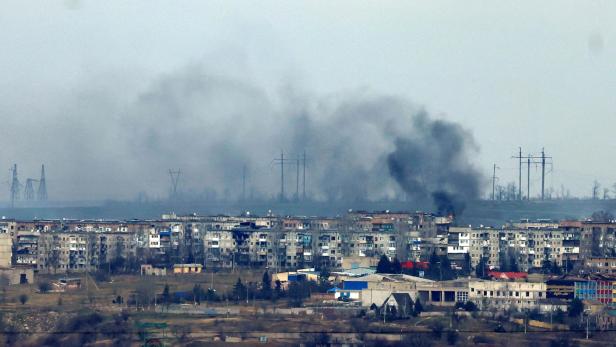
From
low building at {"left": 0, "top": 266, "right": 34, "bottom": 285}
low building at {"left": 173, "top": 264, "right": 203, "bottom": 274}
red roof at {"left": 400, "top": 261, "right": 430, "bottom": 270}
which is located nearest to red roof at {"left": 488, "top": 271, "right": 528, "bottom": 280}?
red roof at {"left": 400, "top": 261, "right": 430, "bottom": 270}

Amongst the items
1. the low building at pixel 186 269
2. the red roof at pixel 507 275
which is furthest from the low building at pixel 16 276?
the red roof at pixel 507 275

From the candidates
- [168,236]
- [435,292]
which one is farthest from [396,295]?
[168,236]

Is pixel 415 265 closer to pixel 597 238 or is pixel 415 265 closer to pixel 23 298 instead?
pixel 597 238

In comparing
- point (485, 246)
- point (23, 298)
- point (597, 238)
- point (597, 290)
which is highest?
point (597, 238)

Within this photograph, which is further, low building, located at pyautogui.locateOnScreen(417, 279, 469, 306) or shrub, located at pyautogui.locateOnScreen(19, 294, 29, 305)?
low building, located at pyautogui.locateOnScreen(417, 279, 469, 306)

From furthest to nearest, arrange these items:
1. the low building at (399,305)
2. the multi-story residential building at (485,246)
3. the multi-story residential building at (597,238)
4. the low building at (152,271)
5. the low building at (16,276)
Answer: the multi-story residential building at (597,238)
the multi-story residential building at (485,246)
the low building at (152,271)
the low building at (16,276)
the low building at (399,305)

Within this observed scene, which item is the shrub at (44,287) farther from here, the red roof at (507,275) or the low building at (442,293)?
the red roof at (507,275)

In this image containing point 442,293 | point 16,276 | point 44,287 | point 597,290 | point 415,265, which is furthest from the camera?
point 415,265

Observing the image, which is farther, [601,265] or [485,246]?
[485,246]

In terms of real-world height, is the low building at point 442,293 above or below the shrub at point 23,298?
above

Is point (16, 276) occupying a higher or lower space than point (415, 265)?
lower

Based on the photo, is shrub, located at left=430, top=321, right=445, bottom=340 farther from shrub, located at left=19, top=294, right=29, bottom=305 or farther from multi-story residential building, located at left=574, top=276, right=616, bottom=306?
shrub, located at left=19, top=294, right=29, bottom=305

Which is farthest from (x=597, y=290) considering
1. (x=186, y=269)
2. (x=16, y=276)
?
(x=16, y=276)

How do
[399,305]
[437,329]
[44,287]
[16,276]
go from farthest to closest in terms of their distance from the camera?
[16,276] < [44,287] < [399,305] < [437,329]
